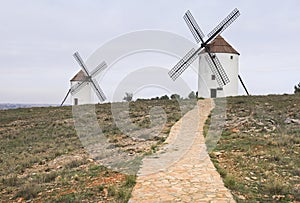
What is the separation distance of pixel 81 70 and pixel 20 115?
16.6 meters

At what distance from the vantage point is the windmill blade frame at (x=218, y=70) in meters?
32.4

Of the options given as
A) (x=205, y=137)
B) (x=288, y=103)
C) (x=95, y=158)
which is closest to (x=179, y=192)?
(x=95, y=158)

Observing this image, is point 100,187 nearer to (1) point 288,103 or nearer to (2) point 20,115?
(1) point 288,103

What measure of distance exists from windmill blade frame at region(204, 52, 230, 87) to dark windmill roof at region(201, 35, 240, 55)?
0.87 metres

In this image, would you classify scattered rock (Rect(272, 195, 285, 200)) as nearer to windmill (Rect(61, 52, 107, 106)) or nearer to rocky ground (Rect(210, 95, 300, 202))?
rocky ground (Rect(210, 95, 300, 202))

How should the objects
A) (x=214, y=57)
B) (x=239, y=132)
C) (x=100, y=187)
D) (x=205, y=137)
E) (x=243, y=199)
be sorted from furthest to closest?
1. (x=214, y=57)
2. (x=239, y=132)
3. (x=205, y=137)
4. (x=100, y=187)
5. (x=243, y=199)

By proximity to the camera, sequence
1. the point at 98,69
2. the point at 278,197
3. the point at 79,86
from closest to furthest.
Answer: the point at 278,197 < the point at 98,69 < the point at 79,86

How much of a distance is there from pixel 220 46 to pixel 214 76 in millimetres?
3424

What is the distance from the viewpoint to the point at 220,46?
3366cm

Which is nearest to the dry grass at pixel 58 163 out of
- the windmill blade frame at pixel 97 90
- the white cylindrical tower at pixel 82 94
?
the windmill blade frame at pixel 97 90

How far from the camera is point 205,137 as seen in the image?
14078 mm

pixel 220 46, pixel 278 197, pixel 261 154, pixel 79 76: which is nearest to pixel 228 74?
pixel 220 46

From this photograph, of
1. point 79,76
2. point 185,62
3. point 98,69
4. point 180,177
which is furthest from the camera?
point 79,76

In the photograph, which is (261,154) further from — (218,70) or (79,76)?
(79,76)
